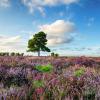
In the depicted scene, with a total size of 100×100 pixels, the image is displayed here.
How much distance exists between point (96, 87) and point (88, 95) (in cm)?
37

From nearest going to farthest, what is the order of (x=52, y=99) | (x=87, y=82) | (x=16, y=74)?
(x=52, y=99)
(x=87, y=82)
(x=16, y=74)

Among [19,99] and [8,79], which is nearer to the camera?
[19,99]

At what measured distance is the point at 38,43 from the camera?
61781mm

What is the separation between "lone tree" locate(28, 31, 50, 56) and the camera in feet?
203

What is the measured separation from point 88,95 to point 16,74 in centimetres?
258

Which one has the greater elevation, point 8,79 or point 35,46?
point 35,46

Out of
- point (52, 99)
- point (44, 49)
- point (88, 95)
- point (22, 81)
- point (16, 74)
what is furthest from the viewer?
point (44, 49)

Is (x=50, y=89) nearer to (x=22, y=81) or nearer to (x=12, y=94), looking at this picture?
(x=12, y=94)

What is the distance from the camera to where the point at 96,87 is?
15.5 feet

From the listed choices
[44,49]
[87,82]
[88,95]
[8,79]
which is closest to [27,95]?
[88,95]

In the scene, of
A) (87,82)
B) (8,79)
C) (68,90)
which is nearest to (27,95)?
(68,90)

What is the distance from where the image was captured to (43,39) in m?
62.2

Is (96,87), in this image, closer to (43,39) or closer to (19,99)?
(19,99)

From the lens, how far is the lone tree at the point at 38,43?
61.8m
